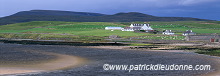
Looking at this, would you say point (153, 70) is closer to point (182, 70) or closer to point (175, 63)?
point (182, 70)

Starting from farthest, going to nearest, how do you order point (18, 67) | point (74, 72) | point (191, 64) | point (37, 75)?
point (191, 64)
point (18, 67)
point (74, 72)
point (37, 75)

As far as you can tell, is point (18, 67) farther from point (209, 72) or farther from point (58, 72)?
point (209, 72)

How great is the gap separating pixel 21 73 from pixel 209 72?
63.0 feet

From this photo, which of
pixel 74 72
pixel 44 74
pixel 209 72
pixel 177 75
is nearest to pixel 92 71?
pixel 74 72

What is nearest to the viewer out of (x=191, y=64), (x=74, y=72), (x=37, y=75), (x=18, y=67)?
(x=37, y=75)

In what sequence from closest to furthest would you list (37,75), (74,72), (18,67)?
(37,75)
(74,72)
(18,67)

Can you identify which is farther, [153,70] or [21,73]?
[153,70]

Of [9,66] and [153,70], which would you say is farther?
[9,66]

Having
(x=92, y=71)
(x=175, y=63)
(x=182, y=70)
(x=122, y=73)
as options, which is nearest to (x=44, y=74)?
(x=92, y=71)

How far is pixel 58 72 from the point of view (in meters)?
38.2

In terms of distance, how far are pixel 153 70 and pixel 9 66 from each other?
54.7 ft

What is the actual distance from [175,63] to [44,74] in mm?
17345

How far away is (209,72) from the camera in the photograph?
126 ft

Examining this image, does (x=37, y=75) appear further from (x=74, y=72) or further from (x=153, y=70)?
(x=153, y=70)
